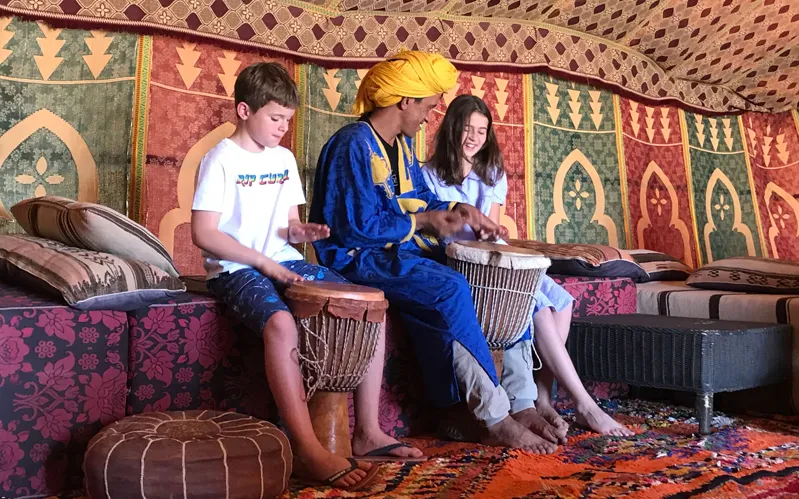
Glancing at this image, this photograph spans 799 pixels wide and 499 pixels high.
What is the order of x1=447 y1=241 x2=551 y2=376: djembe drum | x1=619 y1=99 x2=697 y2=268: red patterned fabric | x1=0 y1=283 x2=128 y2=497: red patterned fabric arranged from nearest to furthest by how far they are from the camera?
x1=0 y1=283 x2=128 y2=497: red patterned fabric
x1=447 y1=241 x2=551 y2=376: djembe drum
x1=619 y1=99 x2=697 y2=268: red patterned fabric

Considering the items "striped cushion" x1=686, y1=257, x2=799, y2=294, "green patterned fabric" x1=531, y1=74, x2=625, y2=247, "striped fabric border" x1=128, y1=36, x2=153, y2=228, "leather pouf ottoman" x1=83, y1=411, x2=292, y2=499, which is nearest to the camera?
"leather pouf ottoman" x1=83, y1=411, x2=292, y2=499

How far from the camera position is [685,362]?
10.2 feet

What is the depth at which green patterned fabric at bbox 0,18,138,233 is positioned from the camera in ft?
12.7

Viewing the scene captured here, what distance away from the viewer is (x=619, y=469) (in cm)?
251

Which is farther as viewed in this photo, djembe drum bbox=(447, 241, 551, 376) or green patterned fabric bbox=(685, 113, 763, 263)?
green patterned fabric bbox=(685, 113, 763, 263)

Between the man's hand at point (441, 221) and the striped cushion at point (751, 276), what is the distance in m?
1.64

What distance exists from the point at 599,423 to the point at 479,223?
0.86 meters

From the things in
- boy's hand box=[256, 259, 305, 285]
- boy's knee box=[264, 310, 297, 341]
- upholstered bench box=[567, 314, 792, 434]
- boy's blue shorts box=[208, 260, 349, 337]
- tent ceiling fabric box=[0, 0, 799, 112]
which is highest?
tent ceiling fabric box=[0, 0, 799, 112]

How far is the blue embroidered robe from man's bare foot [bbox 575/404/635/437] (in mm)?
465

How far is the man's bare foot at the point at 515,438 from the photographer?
8.94ft

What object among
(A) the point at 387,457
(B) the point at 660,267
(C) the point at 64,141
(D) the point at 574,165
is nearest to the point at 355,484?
(A) the point at 387,457

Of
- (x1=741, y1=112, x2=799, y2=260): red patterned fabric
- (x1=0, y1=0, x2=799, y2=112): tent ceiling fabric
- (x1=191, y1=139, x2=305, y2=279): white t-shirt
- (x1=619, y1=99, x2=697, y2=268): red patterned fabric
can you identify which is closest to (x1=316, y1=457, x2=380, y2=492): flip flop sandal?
(x1=191, y1=139, x2=305, y2=279): white t-shirt

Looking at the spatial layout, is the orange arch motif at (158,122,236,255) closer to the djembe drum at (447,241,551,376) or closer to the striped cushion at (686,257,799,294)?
the djembe drum at (447,241,551,376)

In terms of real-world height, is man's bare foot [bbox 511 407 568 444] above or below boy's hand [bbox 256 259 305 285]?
below
